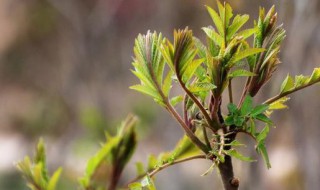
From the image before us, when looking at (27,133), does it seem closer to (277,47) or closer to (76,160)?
(76,160)

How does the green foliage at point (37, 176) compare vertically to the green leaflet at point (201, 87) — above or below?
below

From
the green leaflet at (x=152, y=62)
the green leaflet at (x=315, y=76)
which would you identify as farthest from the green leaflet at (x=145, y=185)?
the green leaflet at (x=315, y=76)

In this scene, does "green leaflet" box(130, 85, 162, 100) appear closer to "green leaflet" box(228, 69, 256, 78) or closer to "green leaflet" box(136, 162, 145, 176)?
"green leaflet" box(228, 69, 256, 78)

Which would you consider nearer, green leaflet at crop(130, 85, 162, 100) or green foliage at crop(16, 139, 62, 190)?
green leaflet at crop(130, 85, 162, 100)

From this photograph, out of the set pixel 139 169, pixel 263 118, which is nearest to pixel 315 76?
pixel 263 118

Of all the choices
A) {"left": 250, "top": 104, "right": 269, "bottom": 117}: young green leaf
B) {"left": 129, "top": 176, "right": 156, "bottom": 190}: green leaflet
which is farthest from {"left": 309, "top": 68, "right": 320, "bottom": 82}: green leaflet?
{"left": 129, "top": 176, "right": 156, "bottom": 190}: green leaflet

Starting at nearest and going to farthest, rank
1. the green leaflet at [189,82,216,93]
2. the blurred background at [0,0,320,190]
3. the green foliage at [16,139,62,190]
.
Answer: the green leaflet at [189,82,216,93] < the green foliage at [16,139,62,190] < the blurred background at [0,0,320,190]

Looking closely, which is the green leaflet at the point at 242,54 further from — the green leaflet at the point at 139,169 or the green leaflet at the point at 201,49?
the green leaflet at the point at 139,169

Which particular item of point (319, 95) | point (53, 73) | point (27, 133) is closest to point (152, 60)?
point (319, 95)
